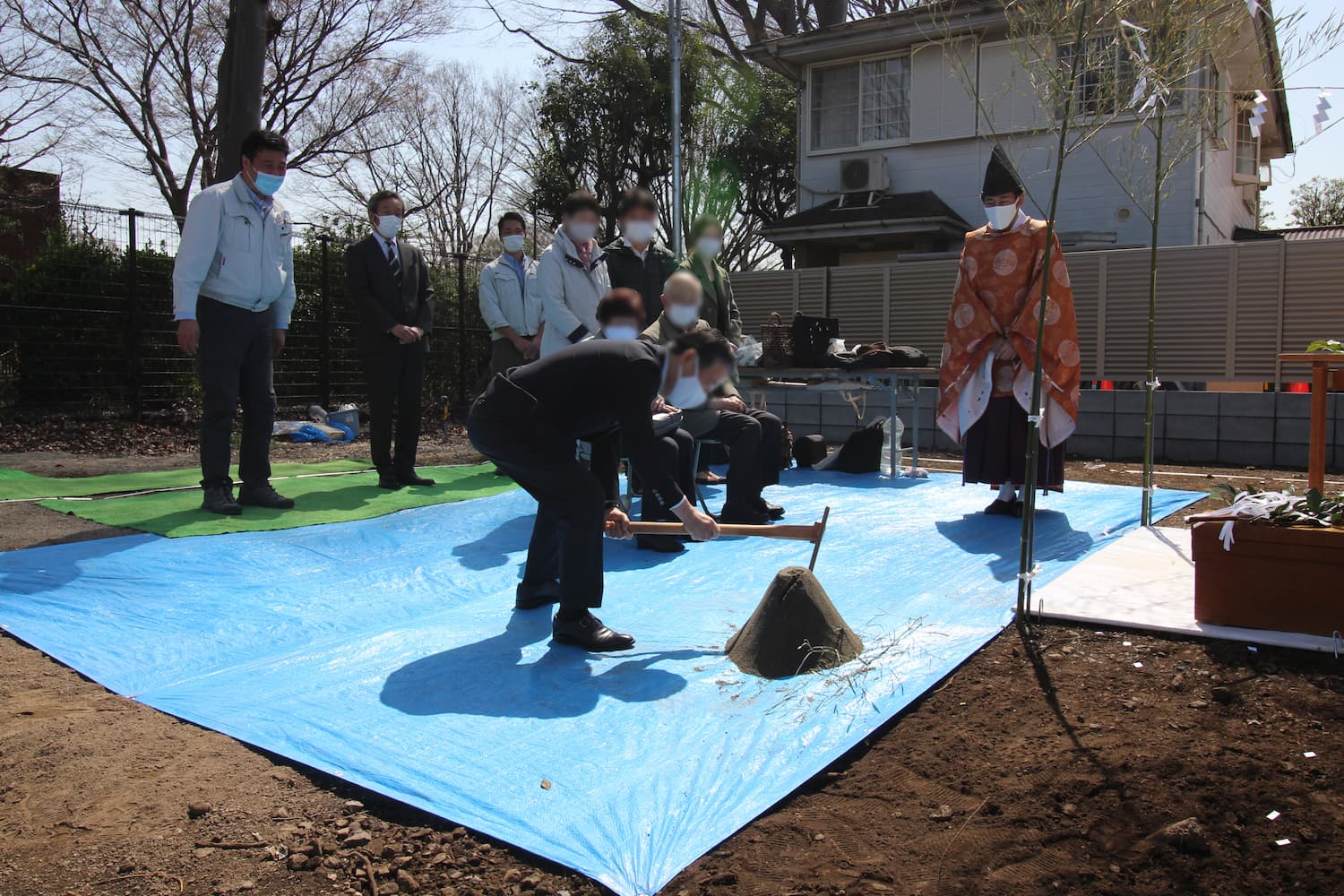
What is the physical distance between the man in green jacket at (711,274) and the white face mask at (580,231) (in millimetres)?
548

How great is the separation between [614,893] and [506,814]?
341mm

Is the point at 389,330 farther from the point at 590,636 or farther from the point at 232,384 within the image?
the point at 590,636

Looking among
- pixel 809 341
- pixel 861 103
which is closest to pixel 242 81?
pixel 809 341

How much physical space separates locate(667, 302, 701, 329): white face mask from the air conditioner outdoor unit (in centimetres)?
1086

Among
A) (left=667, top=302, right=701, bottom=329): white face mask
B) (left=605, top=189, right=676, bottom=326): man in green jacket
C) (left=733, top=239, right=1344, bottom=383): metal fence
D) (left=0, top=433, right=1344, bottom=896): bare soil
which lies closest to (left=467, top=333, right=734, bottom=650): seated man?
(left=667, top=302, right=701, bottom=329): white face mask

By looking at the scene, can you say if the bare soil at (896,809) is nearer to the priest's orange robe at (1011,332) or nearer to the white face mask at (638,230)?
the priest's orange robe at (1011,332)

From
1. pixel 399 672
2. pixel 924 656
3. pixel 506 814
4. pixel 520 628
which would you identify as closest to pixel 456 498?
pixel 520 628

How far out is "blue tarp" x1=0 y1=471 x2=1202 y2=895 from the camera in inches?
77.4

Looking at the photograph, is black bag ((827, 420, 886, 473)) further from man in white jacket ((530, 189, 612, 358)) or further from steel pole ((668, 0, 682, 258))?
steel pole ((668, 0, 682, 258))

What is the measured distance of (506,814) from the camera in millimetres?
1872

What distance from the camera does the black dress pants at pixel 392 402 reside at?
18.5ft

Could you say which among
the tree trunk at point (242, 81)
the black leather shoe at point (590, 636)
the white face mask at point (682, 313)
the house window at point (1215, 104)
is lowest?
the black leather shoe at point (590, 636)

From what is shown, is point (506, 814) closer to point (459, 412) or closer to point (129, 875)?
point (129, 875)

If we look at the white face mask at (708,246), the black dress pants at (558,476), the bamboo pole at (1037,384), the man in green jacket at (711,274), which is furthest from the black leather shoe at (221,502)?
the bamboo pole at (1037,384)
